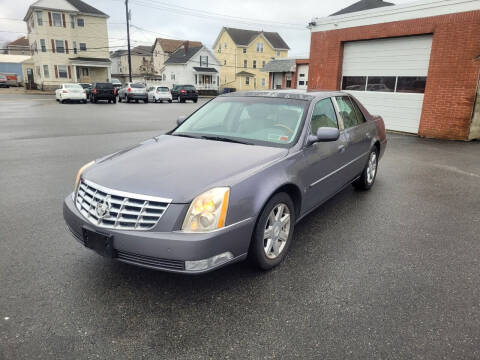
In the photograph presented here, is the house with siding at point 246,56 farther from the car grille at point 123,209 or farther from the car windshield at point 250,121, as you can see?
the car grille at point 123,209

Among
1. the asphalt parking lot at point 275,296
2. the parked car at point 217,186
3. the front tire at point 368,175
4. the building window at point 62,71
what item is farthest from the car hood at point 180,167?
the building window at point 62,71

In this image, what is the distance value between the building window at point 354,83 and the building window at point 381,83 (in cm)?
23

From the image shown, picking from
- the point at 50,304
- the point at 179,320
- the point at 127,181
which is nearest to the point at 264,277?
the point at 179,320

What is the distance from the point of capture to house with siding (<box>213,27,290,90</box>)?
5797 centimetres

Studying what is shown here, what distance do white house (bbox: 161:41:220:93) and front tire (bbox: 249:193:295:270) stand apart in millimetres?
50477

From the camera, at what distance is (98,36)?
45312 millimetres

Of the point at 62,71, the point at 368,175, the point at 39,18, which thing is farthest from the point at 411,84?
the point at 39,18

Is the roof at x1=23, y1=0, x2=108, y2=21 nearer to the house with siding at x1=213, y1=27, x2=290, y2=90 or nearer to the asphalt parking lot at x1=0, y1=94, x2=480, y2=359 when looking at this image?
the house with siding at x1=213, y1=27, x2=290, y2=90

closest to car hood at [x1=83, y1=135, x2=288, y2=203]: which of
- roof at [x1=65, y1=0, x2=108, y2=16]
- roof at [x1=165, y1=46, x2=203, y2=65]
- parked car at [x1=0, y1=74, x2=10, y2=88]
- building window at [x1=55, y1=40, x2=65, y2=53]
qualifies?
building window at [x1=55, y1=40, x2=65, y2=53]

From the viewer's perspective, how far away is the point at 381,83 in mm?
13281

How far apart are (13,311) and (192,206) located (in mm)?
1544

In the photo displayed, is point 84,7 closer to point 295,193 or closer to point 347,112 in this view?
point 347,112

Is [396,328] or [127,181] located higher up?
[127,181]

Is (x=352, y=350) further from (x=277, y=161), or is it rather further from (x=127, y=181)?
(x=127, y=181)
